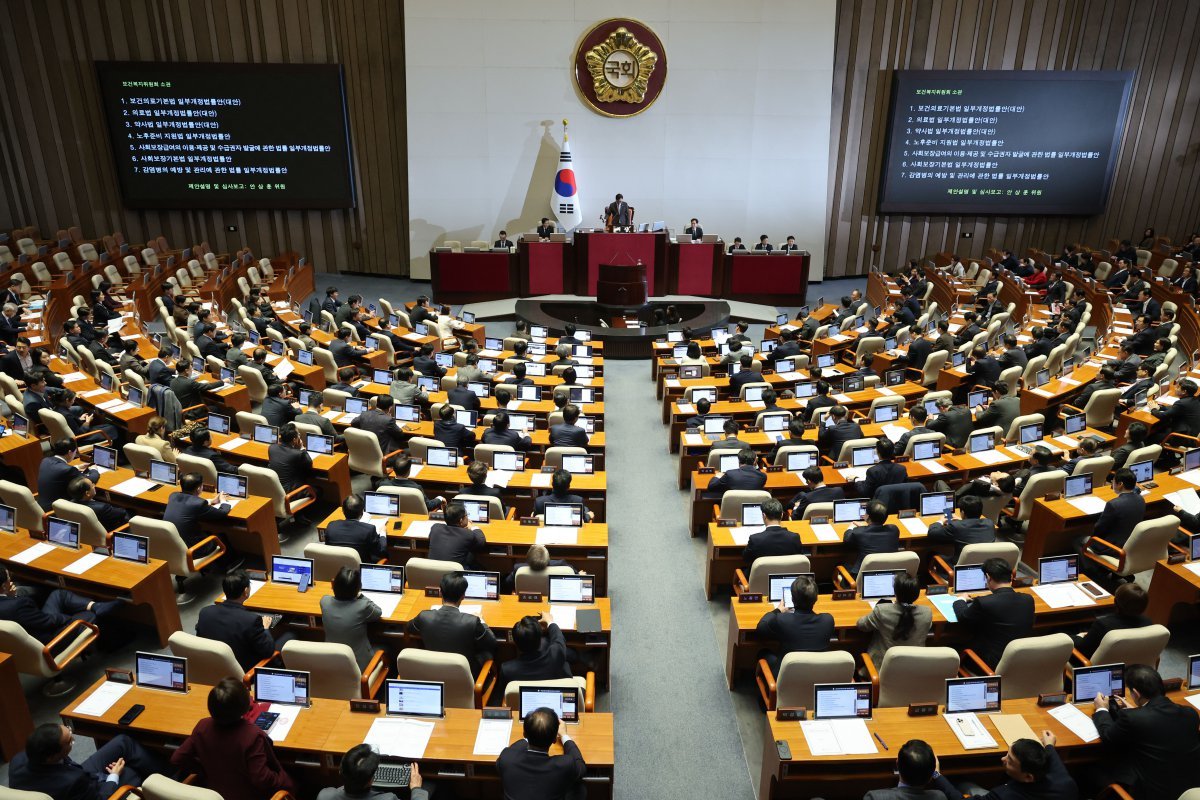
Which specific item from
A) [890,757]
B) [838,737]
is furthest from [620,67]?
[890,757]

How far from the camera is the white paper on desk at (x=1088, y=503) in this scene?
662 centimetres

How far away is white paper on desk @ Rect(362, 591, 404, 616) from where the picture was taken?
17.2ft

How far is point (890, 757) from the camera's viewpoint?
404 centimetres

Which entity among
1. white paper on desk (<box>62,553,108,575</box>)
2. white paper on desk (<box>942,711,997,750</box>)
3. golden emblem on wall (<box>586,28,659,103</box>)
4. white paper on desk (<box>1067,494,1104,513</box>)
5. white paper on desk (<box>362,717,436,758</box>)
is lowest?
white paper on desk (<box>362,717,436,758</box>)

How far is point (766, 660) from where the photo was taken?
5281 millimetres

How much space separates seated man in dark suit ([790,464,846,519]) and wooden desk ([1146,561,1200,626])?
239 cm

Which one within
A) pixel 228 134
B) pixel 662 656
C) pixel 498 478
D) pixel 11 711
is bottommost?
pixel 662 656

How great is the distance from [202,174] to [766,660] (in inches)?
684

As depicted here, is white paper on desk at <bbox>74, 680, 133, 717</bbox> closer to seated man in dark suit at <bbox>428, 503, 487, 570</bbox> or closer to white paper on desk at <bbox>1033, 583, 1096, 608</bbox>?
seated man in dark suit at <bbox>428, 503, 487, 570</bbox>

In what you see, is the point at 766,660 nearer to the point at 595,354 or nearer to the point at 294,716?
the point at 294,716

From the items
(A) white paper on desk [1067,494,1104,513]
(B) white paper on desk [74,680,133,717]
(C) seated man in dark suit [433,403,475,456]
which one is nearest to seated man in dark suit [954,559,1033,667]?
(A) white paper on desk [1067,494,1104,513]

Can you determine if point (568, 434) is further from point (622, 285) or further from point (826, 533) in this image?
point (622, 285)

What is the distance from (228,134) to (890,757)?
1822 centimetres

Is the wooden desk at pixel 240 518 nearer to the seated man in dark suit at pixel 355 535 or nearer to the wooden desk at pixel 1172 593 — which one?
the seated man in dark suit at pixel 355 535
